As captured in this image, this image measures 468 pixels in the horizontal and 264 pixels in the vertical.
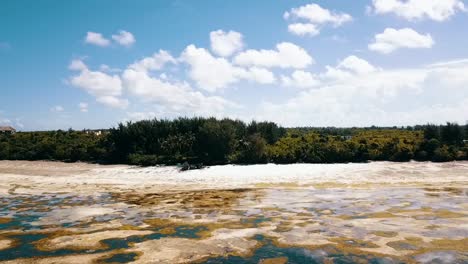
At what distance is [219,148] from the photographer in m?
35.0

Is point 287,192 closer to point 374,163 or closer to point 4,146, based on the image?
point 374,163

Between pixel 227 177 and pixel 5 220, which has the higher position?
pixel 227 177

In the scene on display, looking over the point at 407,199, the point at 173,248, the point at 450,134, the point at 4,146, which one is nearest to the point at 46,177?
the point at 4,146

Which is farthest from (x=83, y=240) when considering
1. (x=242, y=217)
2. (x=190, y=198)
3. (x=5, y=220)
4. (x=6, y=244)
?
(x=190, y=198)

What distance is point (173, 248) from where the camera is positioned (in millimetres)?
11688

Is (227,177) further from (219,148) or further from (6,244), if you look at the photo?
(6,244)

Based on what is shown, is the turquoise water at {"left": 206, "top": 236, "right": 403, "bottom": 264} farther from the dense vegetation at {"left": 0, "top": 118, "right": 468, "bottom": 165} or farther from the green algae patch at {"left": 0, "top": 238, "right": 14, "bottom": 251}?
the dense vegetation at {"left": 0, "top": 118, "right": 468, "bottom": 165}

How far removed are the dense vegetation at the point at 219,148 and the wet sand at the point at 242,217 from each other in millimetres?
4904

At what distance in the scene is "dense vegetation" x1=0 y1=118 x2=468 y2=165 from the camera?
113 feet

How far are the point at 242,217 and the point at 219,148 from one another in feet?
63.7

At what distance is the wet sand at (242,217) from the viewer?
36.6ft

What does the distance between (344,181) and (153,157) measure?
17.5 metres

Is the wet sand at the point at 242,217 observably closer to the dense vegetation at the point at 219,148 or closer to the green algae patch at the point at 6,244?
the green algae patch at the point at 6,244

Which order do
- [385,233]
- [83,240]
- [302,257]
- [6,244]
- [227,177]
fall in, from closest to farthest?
[302,257]
[6,244]
[83,240]
[385,233]
[227,177]
